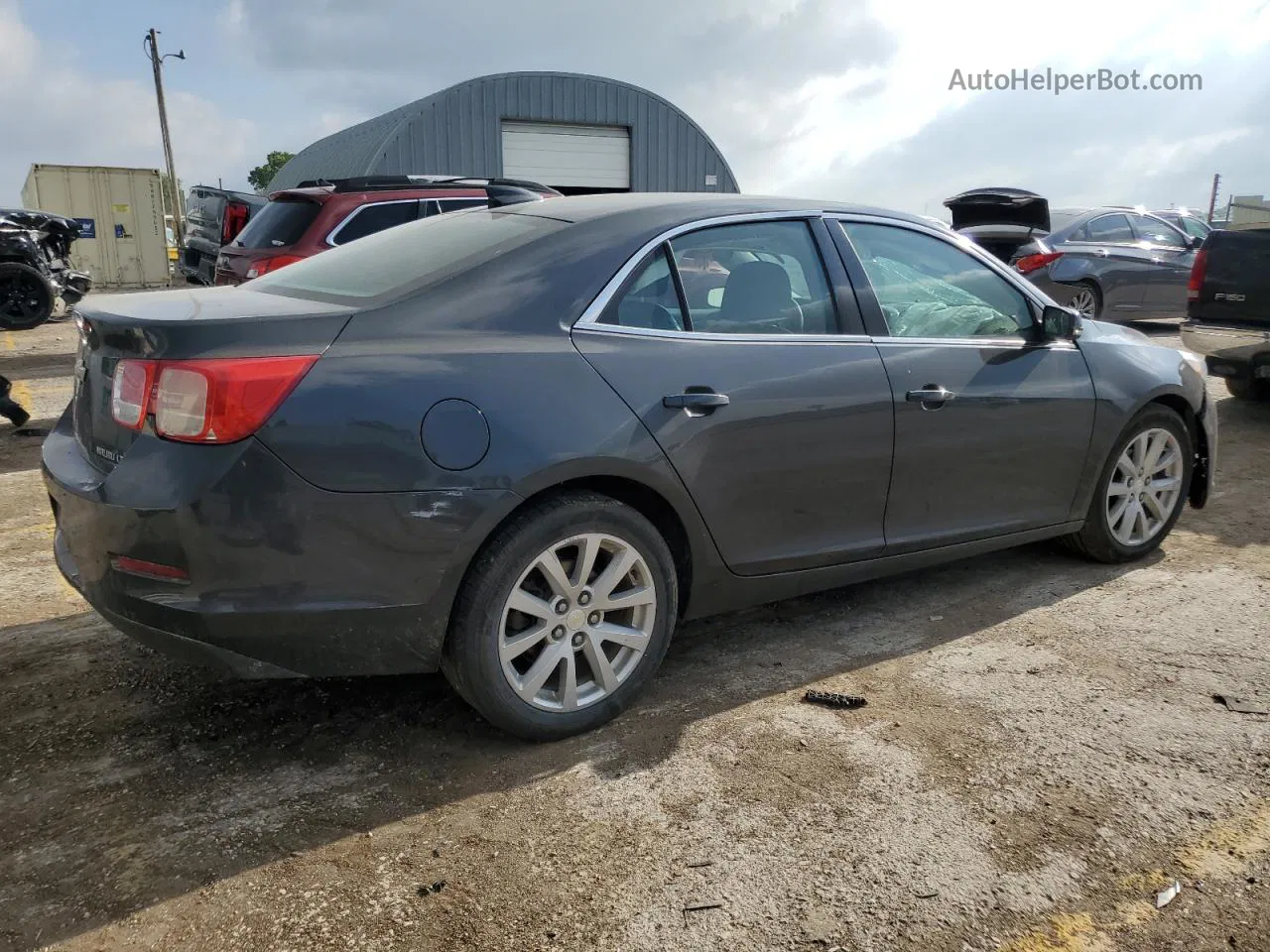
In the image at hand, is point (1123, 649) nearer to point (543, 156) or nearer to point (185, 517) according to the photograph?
point (185, 517)

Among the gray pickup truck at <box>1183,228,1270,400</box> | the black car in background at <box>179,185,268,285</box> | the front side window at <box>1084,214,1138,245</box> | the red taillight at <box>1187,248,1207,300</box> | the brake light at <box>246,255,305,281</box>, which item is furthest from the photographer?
the black car in background at <box>179,185,268,285</box>

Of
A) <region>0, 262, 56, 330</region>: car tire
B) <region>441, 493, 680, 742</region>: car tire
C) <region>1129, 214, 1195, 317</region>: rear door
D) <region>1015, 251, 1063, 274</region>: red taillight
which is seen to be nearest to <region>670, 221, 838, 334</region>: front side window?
<region>441, 493, 680, 742</region>: car tire

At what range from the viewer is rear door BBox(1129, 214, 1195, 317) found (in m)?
12.7

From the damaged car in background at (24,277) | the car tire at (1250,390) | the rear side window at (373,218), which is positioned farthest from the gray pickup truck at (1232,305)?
the damaged car in background at (24,277)

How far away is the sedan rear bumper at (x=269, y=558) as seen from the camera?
2.42 m

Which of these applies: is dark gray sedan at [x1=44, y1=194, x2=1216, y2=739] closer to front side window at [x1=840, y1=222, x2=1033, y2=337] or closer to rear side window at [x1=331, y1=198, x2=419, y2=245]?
front side window at [x1=840, y1=222, x2=1033, y2=337]

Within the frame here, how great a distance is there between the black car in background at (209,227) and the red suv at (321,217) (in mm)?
Result: 1022

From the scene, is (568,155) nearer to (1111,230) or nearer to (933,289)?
(1111,230)

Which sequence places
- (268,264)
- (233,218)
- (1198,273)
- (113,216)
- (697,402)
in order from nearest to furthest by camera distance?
1. (697,402)
2. (1198,273)
3. (268,264)
4. (233,218)
5. (113,216)

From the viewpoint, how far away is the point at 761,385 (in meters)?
3.15

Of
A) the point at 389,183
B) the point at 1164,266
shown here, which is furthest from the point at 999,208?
the point at 389,183

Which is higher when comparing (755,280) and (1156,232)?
(1156,232)

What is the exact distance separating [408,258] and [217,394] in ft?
3.01

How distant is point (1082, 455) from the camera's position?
411cm
